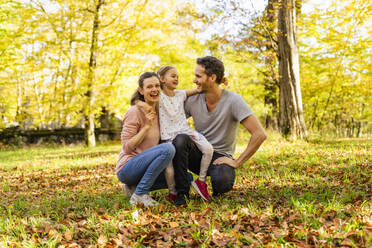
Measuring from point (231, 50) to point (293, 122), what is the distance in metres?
3.29

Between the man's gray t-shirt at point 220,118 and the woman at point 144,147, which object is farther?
the man's gray t-shirt at point 220,118

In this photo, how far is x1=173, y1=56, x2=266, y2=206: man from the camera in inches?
141

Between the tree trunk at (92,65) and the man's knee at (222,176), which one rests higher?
the tree trunk at (92,65)

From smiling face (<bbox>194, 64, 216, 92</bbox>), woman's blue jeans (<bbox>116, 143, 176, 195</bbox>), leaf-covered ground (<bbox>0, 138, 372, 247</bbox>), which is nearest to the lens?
leaf-covered ground (<bbox>0, 138, 372, 247</bbox>)

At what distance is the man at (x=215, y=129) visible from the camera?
3590mm

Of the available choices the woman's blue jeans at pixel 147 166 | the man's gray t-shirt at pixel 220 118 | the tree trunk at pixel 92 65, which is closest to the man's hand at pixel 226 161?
the man's gray t-shirt at pixel 220 118

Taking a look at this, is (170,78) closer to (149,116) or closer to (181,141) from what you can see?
(149,116)

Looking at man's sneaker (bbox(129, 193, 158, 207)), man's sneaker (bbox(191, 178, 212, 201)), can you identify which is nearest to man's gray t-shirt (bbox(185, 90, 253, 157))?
man's sneaker (bbox(191, 178, 212, 201))

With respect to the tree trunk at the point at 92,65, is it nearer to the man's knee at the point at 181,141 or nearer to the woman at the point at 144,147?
the woman at the point at 144,147

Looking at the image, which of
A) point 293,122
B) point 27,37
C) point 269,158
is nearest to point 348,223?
point 269,158

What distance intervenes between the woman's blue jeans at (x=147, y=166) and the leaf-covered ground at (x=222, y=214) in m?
0.27

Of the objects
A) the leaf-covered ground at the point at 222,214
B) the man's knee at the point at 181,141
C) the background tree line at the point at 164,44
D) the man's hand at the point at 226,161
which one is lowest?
the leaf-covered ground at the point at 222,214

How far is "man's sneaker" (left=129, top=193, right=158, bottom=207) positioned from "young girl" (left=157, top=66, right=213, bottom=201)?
0.26 m

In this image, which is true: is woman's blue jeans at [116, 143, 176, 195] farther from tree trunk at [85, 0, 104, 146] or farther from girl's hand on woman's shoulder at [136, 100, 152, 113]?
tree trunk at [85, 0, 104, 146]
